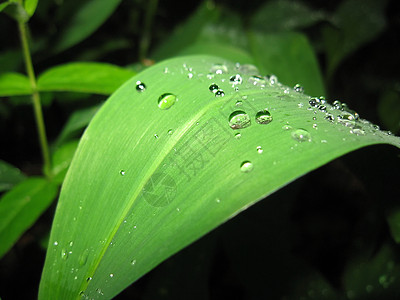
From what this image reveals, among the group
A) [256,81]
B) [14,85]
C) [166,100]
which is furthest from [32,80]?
[256,81]

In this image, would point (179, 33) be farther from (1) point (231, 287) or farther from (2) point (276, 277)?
(1) point (231, 287)

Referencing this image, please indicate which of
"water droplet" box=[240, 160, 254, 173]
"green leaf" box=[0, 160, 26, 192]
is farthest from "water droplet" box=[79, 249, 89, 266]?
"green leaf" box=[0, 160, 26, 192]

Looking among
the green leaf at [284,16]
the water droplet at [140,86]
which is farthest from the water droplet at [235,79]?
the green leaf at [284,16]

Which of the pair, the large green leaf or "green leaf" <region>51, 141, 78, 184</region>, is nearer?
the large green leaf

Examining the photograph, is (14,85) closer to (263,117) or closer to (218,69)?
(218,69)

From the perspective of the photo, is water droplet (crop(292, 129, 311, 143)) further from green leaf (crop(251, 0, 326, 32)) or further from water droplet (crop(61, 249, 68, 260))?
green leaf (crop(251, 0, 326, 32))

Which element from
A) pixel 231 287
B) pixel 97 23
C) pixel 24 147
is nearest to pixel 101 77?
pixel 97 23

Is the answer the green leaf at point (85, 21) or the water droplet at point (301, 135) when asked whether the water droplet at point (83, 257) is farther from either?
the green leaf at point (85, 21)
